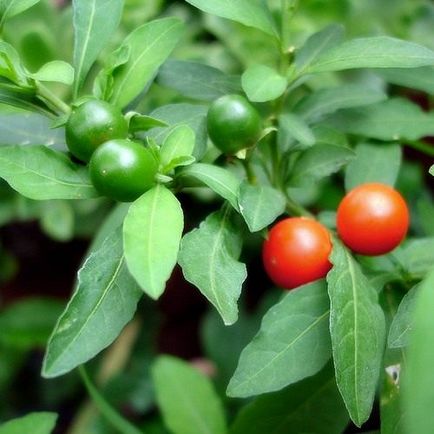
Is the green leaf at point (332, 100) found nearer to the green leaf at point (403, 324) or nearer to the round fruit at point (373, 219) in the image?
the round fruit at point (373, 219)

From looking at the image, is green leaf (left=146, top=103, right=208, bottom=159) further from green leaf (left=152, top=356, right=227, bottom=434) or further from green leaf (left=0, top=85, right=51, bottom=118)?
green leaf (left=152, top=356, right=227, bottom=434)

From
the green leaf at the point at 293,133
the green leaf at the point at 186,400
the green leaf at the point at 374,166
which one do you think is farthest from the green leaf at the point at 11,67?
the green leaf at the point at 186,400

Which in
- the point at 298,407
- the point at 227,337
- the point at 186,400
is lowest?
the point at 227,337

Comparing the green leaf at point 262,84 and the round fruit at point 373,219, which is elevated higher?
the green leaf at point 262,84

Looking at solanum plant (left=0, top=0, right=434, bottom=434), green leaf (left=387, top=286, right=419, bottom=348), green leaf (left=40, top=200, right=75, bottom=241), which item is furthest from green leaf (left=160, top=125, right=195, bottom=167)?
green leaf (left=40, top=200, right=75, bottom=241)

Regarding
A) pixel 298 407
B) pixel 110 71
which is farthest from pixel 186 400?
pixel 110 71

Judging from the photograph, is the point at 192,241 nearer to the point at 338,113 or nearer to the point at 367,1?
the point at 338,113

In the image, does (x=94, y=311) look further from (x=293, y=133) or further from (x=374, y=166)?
(x=374, y=166)
